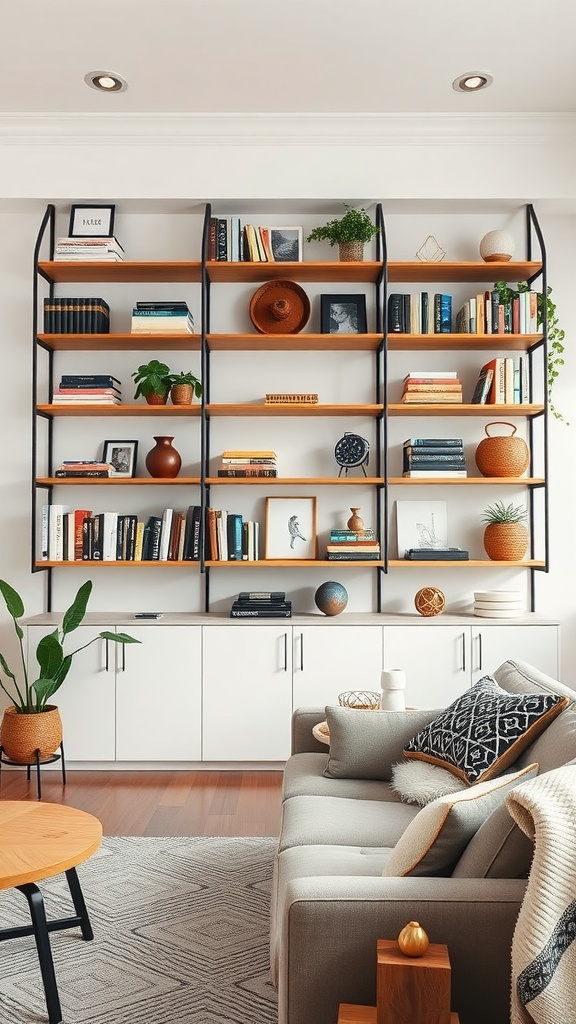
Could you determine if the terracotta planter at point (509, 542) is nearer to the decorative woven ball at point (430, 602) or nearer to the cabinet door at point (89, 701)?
the decorative woven ball at point (430, 602)

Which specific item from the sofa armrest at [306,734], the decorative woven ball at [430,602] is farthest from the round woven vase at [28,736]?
the decorative woven ball at [430,602]

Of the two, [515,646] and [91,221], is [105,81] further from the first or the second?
[515,646]

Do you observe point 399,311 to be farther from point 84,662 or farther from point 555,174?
point 84,662

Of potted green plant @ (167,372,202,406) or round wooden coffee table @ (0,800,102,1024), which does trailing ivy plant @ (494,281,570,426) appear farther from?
round wooden coffee table @ (0,800,102,1024)

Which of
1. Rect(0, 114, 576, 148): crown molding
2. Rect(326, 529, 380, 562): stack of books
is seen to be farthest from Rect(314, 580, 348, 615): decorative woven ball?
Rect(0, 114, 576, 148): crown molding

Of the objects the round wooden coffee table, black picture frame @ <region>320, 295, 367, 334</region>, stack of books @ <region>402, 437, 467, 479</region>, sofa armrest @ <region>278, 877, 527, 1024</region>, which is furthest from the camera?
black picture frame @ <region>320, 295, 367, 334</region>

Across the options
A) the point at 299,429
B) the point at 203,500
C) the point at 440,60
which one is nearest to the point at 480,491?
the point at 299,429

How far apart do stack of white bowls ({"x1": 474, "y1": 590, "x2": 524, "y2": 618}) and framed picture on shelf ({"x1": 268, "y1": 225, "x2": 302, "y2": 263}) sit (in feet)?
6.49

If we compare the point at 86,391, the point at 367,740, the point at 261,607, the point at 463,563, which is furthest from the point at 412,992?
the point at 86,391

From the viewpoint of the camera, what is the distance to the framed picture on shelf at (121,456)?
4516 mm

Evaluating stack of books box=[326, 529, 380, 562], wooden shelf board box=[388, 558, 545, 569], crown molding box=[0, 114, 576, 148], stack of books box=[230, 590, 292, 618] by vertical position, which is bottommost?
stack of books box=[230, 590, 292, 618]

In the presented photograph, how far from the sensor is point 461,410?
4.34 m

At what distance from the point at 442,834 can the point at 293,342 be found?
3.13 m

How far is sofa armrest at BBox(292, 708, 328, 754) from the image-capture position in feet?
10.1
